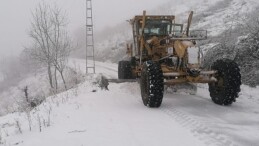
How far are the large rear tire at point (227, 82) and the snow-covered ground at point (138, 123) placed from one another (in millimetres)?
269

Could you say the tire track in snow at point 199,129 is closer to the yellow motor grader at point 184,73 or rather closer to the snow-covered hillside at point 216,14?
the yellow motor grader at point 184,73

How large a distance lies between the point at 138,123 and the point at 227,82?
11.4 feet

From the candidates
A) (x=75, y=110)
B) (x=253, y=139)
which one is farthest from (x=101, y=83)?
(x=253, y=139)

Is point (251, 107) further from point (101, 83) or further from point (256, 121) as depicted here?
point (101, 83)

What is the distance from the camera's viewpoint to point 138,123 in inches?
353

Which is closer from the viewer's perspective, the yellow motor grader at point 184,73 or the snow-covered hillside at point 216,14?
the yellow motor grader at point 184,73

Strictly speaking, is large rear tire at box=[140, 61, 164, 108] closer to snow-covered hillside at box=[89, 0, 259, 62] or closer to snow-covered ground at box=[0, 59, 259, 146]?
snow-covered ground at box=[0, 59, 259, 146]

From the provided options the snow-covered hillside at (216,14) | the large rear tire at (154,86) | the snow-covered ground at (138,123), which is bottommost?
the snow-covered ground at (138,123)

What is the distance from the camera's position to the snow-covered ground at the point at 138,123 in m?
7.59

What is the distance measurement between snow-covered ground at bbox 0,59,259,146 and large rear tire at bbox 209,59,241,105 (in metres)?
0.27

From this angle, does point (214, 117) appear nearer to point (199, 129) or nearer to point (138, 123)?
point (199, 129)

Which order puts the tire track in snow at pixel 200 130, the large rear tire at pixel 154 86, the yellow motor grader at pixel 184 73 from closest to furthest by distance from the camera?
the tire track in snow at pixel 200 130 < the large rear tire at pixel 154 86 < the yellow motor grader at pixel 184 73

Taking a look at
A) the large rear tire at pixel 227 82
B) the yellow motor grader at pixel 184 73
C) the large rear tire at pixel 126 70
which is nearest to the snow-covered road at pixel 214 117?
the large rear tire at pixel 227 82

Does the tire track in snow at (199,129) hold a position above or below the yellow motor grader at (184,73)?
below
